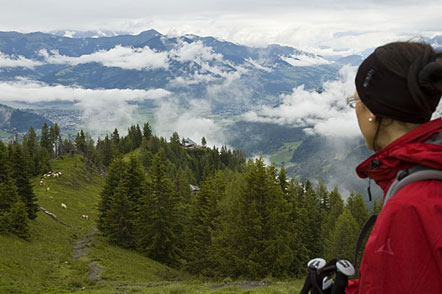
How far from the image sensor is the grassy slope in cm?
2006

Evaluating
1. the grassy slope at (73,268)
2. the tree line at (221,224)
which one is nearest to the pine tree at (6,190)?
the grassy slope at (73,268)

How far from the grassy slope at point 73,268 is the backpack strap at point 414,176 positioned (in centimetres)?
1522

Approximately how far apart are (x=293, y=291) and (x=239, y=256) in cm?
1349

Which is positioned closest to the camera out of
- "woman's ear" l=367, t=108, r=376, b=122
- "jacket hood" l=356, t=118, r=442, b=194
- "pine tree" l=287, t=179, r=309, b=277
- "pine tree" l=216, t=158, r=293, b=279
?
"jacket hood" l=356, t=118, r=442, b=194

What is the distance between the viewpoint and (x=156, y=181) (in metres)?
44.9

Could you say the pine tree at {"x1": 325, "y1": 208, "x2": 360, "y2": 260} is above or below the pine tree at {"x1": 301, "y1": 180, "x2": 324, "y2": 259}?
above

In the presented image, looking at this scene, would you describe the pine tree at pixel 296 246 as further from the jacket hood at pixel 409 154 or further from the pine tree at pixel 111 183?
the jacket hood at pixel 409 154

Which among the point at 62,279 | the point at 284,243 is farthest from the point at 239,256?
the point at 62,279

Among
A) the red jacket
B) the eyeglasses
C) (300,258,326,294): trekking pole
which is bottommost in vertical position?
(300,258,326,294): trekking pole

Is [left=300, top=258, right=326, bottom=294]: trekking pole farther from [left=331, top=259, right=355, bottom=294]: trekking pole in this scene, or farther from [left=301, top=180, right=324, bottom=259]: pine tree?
[left=301, top=180, right=324, bottom=259]: pine tree

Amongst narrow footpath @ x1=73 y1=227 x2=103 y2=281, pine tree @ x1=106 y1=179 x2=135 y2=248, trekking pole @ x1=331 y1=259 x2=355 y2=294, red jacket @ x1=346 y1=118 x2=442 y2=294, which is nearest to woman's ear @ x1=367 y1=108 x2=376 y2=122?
red jacket @ x1=346 y1=118 x2=442 y2=294

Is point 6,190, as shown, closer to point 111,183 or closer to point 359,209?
point 111,183

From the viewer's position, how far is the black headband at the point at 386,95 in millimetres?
2533

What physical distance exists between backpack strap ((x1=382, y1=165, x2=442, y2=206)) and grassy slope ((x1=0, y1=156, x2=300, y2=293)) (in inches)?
599
